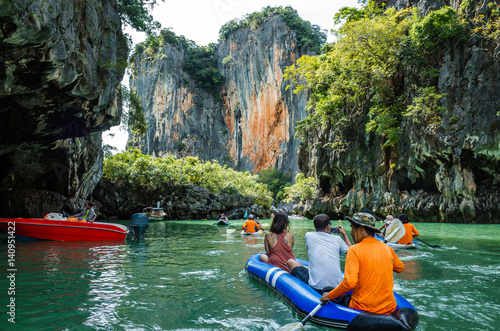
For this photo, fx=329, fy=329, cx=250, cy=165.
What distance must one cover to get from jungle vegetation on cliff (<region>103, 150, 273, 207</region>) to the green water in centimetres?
2052

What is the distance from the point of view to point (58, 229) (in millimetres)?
10828

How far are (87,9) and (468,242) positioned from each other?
1446 cm

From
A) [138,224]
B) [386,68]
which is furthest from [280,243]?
[386,68]

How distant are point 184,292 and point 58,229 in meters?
7.81

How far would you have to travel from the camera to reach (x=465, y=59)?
18.4 m

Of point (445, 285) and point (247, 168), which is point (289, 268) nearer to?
point (445, 285)

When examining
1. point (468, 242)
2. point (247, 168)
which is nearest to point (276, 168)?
point (247, 168)

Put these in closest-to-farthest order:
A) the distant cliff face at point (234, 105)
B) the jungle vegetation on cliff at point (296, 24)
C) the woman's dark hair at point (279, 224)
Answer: the woman's dark hair at point (279, 224)
the jungle vegetation on cliff at point (296, 24)
the distant cliff face at point (234, 105)

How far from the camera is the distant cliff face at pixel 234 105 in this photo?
5178cm

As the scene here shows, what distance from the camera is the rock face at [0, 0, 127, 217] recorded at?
23.0ft

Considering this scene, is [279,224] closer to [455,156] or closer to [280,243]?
[280,243]

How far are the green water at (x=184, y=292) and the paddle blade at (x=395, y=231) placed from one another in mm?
419

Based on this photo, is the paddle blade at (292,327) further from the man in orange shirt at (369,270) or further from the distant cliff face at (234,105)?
the distant cliff face at (234,105)

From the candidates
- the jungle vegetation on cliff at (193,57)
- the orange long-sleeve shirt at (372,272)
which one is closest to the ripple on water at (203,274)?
the orange long-sleeve shirt at (372,272)
